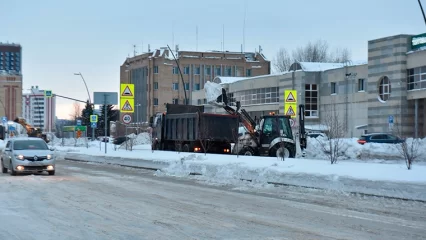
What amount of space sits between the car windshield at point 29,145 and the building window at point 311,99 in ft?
167

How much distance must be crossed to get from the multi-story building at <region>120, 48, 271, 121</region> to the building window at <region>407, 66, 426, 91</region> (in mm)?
63973

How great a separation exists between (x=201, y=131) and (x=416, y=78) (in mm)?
31005

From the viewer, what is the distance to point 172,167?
26469 mm

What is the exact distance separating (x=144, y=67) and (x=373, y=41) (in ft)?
224

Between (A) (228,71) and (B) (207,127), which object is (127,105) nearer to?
(B) (207,127)

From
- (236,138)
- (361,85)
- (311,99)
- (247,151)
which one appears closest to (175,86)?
(311,99)

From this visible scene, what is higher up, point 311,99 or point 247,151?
point 311,99

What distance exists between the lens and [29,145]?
25109 millimetres

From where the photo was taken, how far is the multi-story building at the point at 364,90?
183ft

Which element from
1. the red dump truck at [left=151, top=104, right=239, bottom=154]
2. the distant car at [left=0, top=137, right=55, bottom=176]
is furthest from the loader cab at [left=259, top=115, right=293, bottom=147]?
the distant car at [left=0, top=137, right=55, bottom=176]

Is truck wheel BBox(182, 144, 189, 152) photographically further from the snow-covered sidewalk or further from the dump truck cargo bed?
the snow-covered sidewalk

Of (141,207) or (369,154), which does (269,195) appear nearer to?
(141,207)

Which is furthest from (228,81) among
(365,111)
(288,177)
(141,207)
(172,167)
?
(141,207)

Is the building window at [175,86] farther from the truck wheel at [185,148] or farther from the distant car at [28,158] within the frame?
the distant car at [28,158]
